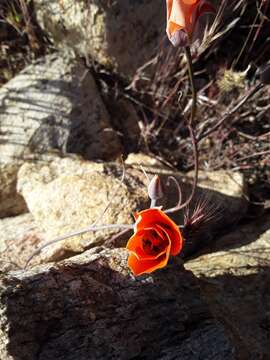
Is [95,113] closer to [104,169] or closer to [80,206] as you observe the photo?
[104,169]

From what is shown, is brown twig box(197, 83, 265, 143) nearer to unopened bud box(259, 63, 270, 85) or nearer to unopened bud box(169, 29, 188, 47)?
unopened bud box(259, 63, 270, 85)

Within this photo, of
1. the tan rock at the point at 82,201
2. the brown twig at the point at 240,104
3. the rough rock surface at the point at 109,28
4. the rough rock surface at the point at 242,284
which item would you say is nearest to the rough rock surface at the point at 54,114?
the rough rock surface at the point at 109,28

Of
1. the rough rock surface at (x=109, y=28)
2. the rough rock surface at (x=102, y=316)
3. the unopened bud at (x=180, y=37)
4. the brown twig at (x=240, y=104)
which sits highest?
the rough rock surface at (x=109, y=28)

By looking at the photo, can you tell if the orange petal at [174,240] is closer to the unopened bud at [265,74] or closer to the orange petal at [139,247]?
the orange petal at [139,247]

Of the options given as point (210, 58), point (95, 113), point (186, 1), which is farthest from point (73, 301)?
point (210, 58)

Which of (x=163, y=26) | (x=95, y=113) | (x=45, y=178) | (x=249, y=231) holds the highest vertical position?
(x=163, y=26)

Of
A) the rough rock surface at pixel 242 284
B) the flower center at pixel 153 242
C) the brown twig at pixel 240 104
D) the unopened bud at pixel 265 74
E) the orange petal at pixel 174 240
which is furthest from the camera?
the brown twig at pixel 240 104

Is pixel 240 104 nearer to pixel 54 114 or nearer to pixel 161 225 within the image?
pixel 161 225
